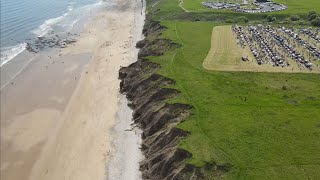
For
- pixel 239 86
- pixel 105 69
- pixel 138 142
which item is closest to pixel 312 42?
pixel 239 86

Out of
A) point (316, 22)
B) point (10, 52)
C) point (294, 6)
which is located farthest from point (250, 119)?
point (294, 6)

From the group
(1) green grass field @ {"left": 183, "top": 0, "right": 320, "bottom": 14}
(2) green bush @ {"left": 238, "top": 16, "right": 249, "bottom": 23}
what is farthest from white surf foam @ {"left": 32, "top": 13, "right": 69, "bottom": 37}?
(2) green bush @ {"left": 238, "top": 16, "right": 249, "bottom": 23}

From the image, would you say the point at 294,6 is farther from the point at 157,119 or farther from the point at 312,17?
the point at 157,119

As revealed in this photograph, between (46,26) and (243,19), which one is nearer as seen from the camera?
(243,19)

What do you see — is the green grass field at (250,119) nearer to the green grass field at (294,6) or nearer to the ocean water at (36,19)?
the ocean water at (36,19)

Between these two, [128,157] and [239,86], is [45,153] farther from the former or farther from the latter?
[239,86]
